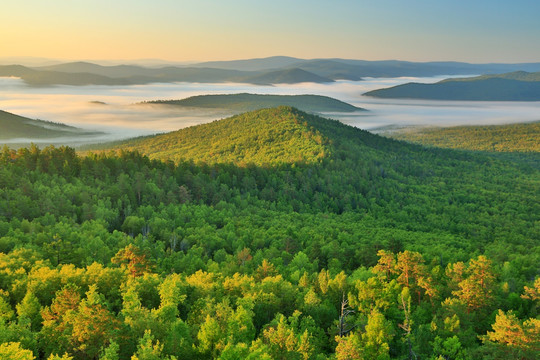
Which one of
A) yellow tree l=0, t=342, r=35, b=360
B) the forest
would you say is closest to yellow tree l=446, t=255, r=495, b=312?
the forest

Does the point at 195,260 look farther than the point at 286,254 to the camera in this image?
No

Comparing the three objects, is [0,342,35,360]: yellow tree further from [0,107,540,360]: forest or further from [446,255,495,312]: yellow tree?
[446,255,495,312]: yellow tree

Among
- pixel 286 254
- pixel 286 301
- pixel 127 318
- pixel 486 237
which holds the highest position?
pixel 127 318

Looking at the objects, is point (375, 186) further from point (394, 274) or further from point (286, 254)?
point (394, 274)

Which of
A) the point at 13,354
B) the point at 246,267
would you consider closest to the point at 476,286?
the point at 246,267

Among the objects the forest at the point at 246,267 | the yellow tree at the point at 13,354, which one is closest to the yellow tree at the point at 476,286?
the forest at the point at 246,267

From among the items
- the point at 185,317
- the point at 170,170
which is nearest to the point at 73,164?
the point at 170,170

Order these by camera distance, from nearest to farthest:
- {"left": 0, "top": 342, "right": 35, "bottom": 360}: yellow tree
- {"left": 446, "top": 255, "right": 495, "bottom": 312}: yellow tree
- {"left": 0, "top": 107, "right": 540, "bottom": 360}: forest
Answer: {"left": 0, "top": 342, "right": 35, "bottom": 360}: yellow tree → {"left": 0, "top": 107, "right": 540, "bottom": 360}: forest → {"left": 446, "top": 255, "right": 495, "bottom": 312}: yellow tree

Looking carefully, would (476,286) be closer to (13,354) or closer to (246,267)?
(246,267)
